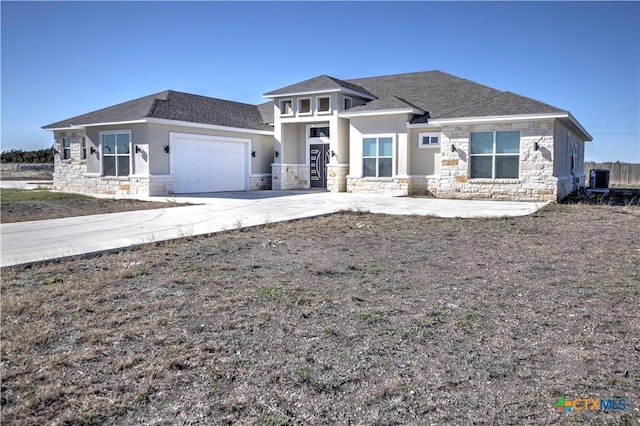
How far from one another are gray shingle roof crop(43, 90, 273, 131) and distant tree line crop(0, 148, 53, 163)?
25.0 metres

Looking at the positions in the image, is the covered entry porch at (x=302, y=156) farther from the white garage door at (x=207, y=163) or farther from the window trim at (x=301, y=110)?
the white garage door at (x=207, y=163)

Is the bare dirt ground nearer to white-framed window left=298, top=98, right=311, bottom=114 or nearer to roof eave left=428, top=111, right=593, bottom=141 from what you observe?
roof eave left=428, top=111, right=593, bottom=141

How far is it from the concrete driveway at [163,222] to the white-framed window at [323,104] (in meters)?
6.78

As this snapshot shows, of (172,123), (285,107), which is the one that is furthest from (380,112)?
(172,123)

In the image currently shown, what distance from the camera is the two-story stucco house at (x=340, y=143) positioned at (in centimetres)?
1681

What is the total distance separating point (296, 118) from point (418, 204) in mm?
9079

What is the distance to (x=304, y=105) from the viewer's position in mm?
22422

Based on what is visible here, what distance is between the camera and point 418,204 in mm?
15312

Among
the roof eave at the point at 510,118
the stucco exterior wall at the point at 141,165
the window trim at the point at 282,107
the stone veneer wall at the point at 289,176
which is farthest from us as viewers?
the stone veneer wall at the point at 289,176

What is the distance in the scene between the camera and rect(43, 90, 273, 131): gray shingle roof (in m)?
19.0

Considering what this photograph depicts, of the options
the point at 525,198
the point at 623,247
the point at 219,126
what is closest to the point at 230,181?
the point at 219,126

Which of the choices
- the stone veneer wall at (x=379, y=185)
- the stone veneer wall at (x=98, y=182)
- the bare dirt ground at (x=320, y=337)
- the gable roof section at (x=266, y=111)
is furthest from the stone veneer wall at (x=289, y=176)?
the bare dirt ground at (x=320, y=337)

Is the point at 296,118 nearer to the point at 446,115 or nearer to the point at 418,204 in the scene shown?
the point at 446,115
